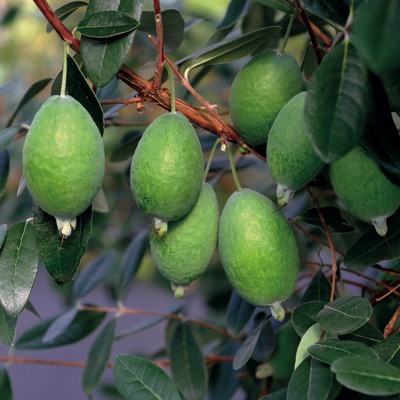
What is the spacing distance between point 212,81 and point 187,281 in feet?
4.18

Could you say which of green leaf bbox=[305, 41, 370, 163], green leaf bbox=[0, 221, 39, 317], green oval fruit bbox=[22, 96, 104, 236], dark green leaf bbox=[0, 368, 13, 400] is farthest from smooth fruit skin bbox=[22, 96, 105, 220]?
dark green leaf bbox=[0, 368, 13, 400]

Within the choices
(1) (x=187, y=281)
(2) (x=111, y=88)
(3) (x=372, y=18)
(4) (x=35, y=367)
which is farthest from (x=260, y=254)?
(4) (x=35, y=367)

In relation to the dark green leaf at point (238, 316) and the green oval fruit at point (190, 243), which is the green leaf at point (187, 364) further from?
the green oval fruit at point (190, 243)

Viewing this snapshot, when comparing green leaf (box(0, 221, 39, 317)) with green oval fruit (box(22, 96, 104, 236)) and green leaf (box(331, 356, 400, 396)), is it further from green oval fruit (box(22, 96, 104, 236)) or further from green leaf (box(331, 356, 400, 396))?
green leaf (box(331, 356, 400, 396))

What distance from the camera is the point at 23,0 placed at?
7.41ft

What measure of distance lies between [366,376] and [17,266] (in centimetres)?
43

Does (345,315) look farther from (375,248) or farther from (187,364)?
(187,364)

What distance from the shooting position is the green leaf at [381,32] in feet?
1.41

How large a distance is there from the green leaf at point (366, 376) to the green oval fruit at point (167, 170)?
26 cm

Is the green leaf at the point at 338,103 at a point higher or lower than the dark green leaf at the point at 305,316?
higher

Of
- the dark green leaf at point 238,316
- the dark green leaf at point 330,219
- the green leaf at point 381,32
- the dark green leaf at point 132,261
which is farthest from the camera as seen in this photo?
the dark green leaf at point 132,261

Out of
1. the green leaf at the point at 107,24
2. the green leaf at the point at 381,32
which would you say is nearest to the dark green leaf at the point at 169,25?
the green leaf at the point at 107,24

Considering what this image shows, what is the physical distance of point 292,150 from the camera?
0.72 m

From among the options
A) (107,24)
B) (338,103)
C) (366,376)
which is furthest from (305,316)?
(107,24)
